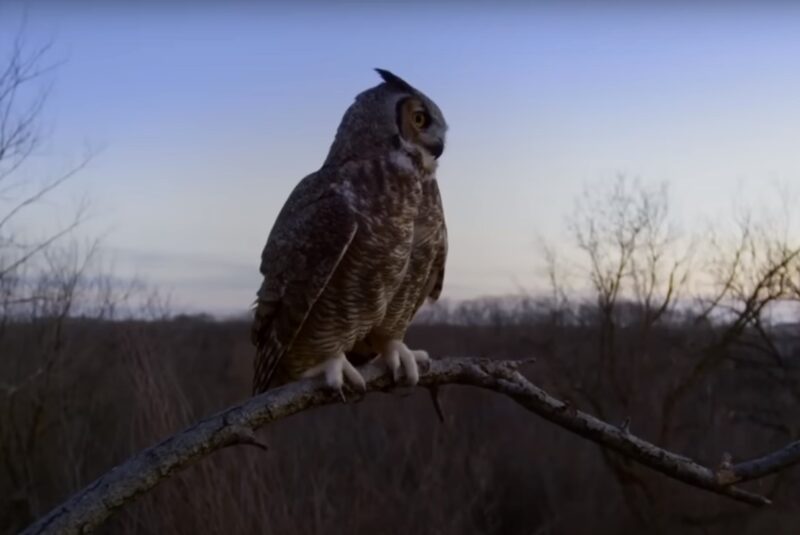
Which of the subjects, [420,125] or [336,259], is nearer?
[336,259]

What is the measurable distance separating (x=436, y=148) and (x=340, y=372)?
2.48 feet

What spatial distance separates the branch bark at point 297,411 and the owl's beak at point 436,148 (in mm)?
674

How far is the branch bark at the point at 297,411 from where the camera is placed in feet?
5.19

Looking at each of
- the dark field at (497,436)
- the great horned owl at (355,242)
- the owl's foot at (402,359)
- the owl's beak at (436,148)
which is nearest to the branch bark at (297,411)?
the owl's foot at (402,359)

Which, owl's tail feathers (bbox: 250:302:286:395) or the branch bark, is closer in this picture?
the branch bark

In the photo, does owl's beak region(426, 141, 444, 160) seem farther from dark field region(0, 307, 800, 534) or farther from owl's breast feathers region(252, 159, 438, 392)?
dark field region(0, 307, 800, 534)

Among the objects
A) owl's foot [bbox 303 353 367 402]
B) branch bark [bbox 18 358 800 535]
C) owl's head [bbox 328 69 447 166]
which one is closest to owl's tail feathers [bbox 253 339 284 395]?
owl's foot [bbox 303 353 367 402]

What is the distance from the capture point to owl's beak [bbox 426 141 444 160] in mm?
2537

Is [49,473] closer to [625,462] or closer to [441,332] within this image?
[625,462]

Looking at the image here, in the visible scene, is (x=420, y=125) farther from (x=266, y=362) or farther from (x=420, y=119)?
(x=266, y=362)

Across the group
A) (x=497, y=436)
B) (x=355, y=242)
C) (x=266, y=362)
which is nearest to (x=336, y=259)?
(x=355, y=242)

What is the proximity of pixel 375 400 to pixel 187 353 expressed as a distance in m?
6.17

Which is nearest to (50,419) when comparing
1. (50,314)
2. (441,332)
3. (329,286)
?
(50,314)

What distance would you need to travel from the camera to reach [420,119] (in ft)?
8.32
